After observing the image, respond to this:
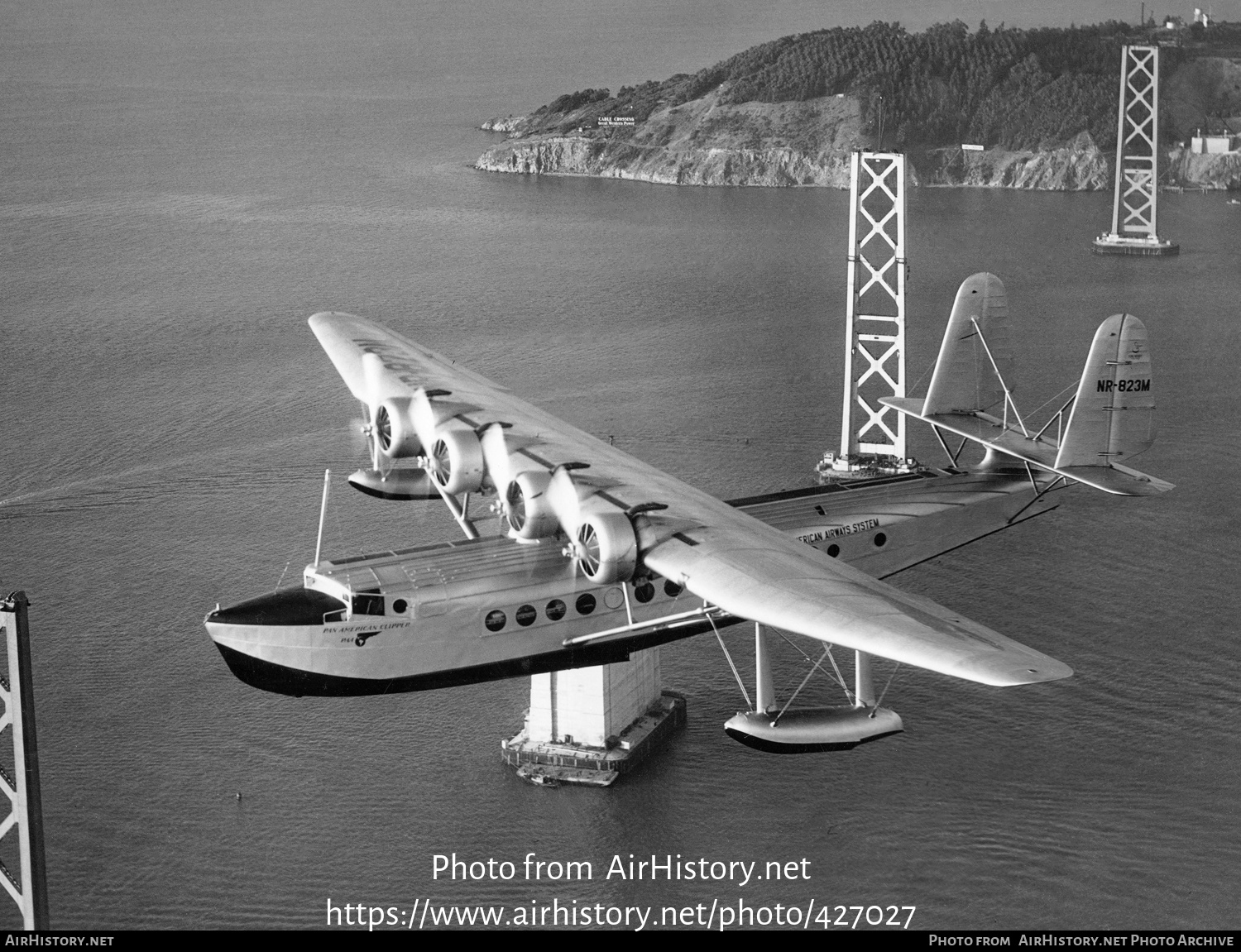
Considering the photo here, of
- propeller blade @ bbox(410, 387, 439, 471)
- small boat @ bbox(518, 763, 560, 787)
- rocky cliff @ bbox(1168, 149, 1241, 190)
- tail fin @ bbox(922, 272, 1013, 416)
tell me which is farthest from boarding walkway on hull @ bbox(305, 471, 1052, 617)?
rocky cliff @ bbox(1168, 149, 1241, 190)

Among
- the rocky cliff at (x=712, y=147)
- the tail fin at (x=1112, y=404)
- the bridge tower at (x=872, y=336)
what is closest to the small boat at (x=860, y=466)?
the bridge tower at (x=872, y=336)

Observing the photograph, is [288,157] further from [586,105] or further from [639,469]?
[639,469]

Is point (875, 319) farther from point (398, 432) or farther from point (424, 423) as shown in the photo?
point (424, 423)

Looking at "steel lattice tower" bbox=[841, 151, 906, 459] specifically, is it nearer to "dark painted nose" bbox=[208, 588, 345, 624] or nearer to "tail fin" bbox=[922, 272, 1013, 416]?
"tail fin" bbox=[922, 272, 1013, 416]

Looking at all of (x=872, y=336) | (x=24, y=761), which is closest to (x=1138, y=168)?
(x=872, y=336)

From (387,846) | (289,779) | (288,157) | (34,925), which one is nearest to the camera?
(34,925)

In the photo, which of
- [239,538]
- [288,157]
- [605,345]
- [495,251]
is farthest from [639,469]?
[288,157]

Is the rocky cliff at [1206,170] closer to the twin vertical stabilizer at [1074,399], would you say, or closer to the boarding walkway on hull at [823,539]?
the twin vertical stabilizer at [1074,399]
